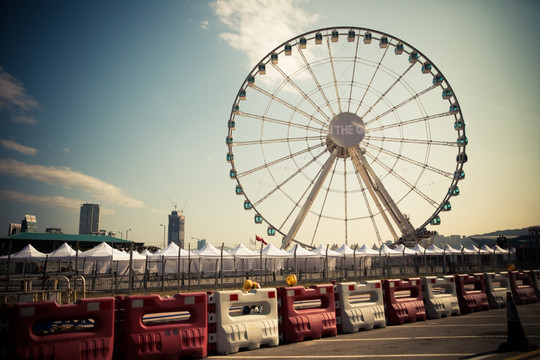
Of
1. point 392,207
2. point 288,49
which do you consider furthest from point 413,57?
point 392,207

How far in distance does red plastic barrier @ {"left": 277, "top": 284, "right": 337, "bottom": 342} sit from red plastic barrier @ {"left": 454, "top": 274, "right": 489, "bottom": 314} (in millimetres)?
5076

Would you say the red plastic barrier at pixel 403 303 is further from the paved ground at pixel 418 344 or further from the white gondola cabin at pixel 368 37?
the white gondola cabin at pixel 368 37

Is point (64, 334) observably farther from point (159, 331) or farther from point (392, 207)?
→ point (392, 207)

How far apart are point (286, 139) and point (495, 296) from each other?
85.8 feet

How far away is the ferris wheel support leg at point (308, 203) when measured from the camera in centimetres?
3530

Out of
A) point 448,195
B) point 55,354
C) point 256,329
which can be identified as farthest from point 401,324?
point 448,195

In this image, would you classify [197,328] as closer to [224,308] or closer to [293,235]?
[224,308]

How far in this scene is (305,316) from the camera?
26.6 feet

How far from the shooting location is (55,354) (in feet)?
18.6

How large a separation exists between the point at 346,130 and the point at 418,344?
29.8 m

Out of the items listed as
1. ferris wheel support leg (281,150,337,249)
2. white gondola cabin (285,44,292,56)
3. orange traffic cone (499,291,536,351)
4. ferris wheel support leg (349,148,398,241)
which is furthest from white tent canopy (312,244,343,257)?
orange traffic cone (499,291,536,351)

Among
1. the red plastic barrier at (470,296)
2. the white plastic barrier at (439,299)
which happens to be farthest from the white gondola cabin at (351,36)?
the white plastic barrier at (439,299)

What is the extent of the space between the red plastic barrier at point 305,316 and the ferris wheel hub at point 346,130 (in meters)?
28.1

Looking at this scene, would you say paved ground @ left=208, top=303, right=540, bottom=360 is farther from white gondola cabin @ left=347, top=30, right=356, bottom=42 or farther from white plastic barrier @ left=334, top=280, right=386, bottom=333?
white gondola cabin @ left=347, top=30, right=356, bottom=42
